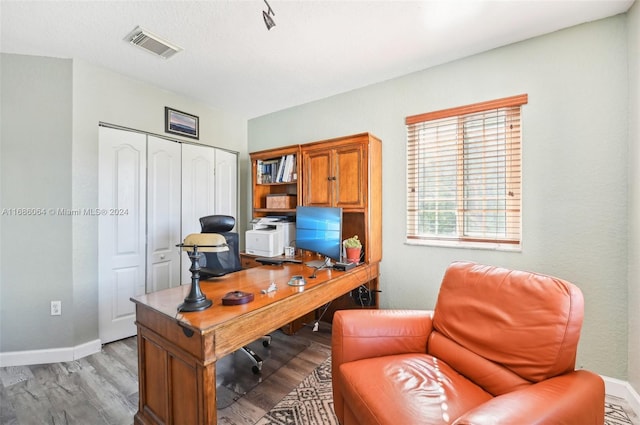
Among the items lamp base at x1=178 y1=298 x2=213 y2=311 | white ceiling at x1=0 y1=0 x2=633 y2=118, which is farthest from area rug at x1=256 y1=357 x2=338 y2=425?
white ceiling at x1=0 y1=0 x2=633 y2=118

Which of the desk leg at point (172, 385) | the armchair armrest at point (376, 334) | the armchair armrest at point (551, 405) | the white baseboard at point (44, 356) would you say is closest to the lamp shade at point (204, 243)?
the desk leg at point (172, 385)

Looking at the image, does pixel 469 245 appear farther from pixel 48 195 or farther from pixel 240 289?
pixel 48 195

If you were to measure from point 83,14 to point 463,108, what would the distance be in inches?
111

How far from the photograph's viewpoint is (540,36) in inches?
78.2

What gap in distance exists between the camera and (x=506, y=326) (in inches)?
49.4

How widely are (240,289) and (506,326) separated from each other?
4.67ft

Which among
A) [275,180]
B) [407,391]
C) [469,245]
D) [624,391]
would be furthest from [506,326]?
[275,180]

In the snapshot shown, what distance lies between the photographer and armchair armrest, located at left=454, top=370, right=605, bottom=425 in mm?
837

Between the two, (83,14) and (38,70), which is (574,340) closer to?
(83,14)

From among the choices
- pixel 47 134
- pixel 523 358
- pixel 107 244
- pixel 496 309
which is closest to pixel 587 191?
pixel 496 309

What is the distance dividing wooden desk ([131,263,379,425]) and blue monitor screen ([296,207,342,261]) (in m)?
0.43

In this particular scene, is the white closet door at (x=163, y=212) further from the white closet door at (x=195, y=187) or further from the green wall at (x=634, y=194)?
the green wall at (x=634, y=194)

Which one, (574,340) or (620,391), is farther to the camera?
(620,391)

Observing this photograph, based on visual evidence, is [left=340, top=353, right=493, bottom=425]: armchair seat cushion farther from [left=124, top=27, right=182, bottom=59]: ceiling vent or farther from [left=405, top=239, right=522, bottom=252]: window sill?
[left=124, top=27, right=182, bottom=59]: ceiling vent
